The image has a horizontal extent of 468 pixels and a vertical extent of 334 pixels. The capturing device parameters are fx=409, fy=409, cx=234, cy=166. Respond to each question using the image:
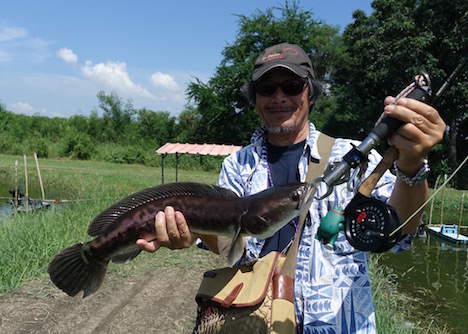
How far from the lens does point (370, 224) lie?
2.14m

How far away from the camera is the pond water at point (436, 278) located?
31.4 feet

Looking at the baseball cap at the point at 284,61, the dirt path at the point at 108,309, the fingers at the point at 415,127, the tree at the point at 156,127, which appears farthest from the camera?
the tree at the point at 156,127

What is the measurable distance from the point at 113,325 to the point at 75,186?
58.3 feet

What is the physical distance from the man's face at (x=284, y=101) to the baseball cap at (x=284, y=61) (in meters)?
0.06

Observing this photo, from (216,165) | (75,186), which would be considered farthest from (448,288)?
(216,165)

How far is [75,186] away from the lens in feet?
70.7

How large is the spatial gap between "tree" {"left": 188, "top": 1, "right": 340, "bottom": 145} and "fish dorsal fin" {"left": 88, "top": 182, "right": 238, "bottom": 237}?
34869 millimetres

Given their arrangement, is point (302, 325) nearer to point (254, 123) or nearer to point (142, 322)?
point (142, 322)

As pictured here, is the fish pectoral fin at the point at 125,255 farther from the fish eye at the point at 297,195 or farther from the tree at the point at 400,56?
the tree at the point at 400,56

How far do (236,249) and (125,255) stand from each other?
78 centimetres

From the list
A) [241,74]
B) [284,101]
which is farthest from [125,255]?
[241,74]

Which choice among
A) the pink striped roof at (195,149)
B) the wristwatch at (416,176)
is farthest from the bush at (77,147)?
the wristwatch at (416,176)

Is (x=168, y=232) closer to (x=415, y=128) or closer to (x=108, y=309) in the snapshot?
(x=415, y=128)

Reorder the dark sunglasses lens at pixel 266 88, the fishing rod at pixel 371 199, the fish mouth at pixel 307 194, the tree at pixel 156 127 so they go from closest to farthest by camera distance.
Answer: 1. the fishing rod at pixel 371 199
2. the fish mouth at pixel 307 194
3. the dark sunglasses lens at pixel 266 88
4. the tree at pixel 156 127
